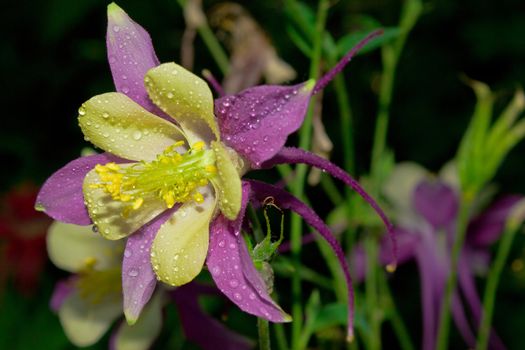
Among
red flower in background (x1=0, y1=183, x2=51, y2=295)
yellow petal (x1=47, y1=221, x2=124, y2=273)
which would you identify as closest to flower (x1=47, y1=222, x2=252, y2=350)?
yellow petal (x1=47, y1=221, x2=124, y2=273)

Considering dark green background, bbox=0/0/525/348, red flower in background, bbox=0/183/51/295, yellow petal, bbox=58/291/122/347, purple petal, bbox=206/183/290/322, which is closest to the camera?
purple petal, bbox=206/183/290/322

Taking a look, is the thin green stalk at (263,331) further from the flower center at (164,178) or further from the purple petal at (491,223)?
the purple petal at (491,223)

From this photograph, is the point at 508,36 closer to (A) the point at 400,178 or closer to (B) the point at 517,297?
(B) the point at 517,297

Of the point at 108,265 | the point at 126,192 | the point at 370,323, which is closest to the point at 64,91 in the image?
the point at 108,265

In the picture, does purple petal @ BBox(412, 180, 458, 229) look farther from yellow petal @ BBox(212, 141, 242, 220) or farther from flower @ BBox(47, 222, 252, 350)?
yellow petal @ BBox(212, 141, 242, 220)

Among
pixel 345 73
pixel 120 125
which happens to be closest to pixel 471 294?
pixel 120 125

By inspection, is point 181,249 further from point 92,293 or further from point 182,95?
point 92,293
